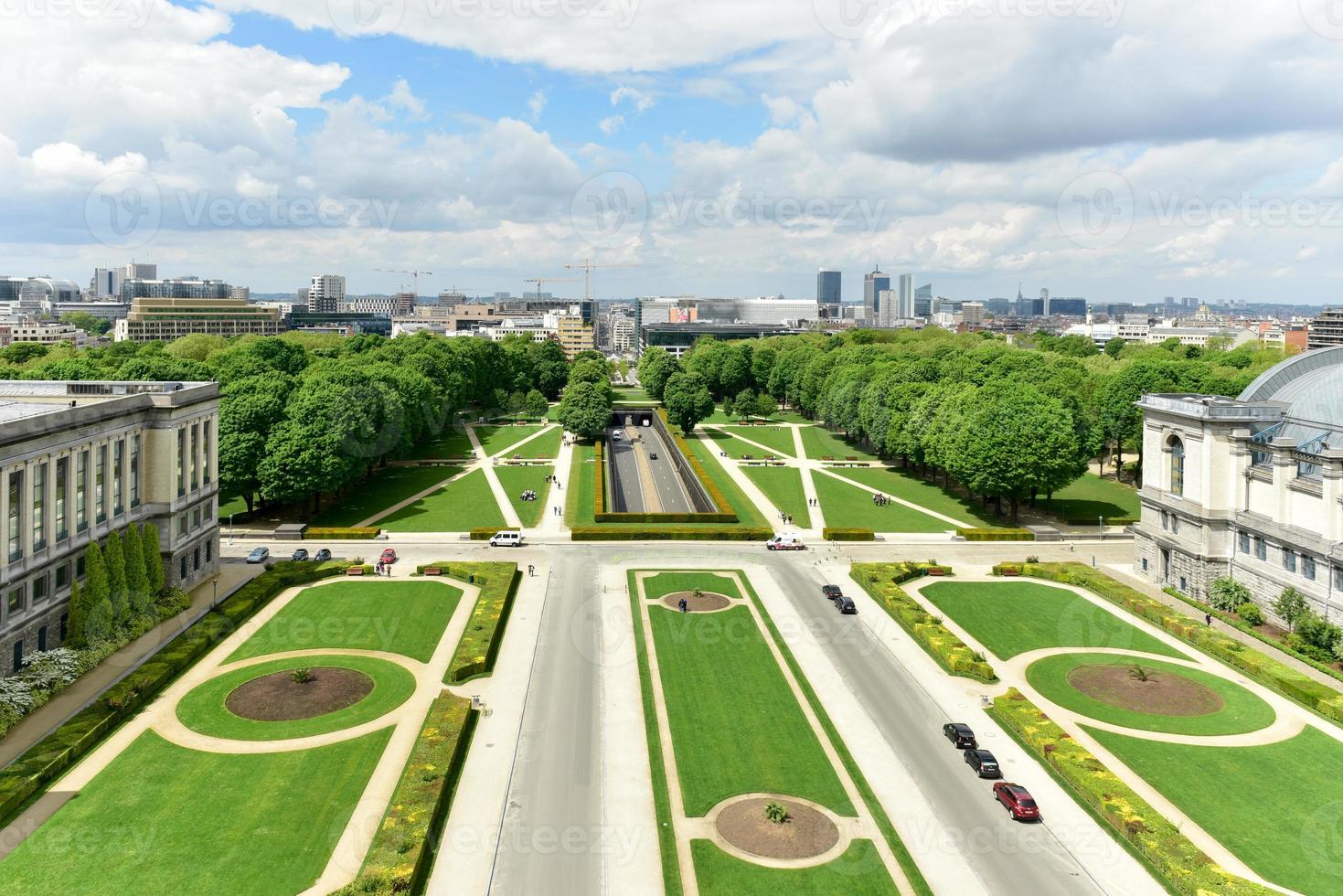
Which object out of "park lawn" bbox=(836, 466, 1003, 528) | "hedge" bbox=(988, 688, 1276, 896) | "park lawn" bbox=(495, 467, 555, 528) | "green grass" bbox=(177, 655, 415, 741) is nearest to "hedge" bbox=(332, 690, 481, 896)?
"green grass" bbox=(177, 655, 415, 741)

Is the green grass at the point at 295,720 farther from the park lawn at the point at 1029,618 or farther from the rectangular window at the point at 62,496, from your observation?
the park lawn at the point at 1029,618

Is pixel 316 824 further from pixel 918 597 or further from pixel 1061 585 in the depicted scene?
pixel 1061 585

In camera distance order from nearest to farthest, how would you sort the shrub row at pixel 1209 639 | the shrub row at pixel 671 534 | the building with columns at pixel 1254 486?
the shrub row at pixel 1209 639
the building with columns at pixel 1254 486
the shrub row at pixel 671 534

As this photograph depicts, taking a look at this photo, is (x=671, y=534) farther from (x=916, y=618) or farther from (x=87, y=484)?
(x=87, y=484)

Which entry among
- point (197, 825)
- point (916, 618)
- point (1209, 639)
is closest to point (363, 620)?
point (197, 825)

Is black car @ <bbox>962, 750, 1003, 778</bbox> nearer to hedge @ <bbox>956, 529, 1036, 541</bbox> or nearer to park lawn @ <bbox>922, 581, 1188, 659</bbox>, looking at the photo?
park lawn @ <bbox>922, 581, 1188, 659</bbox>

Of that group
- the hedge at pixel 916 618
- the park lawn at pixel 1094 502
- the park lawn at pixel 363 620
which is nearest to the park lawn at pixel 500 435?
the park lawn at pixel 363 620
